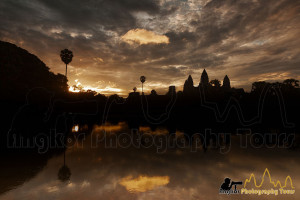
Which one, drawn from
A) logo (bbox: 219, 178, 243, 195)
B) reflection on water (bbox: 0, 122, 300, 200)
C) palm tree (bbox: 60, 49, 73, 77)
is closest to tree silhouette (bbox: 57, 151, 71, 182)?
reflection on water (bbox: 0, 122, 300, 200)

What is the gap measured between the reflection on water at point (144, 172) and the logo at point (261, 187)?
0.36m

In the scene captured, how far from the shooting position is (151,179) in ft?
39.9

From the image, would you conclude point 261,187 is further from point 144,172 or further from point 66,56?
point 66,56

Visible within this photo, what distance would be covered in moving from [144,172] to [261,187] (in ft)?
23.8

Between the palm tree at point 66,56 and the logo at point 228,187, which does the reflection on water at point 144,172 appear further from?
the palm tree at point 66,56

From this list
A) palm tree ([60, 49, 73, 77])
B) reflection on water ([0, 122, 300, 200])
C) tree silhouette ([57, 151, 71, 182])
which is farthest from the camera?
palm tree ([60, 49, 73, 77])

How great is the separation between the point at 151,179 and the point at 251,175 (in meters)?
6.73

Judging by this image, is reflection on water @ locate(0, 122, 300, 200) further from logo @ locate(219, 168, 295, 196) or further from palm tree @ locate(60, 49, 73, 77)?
palm tree @ locate(60, 49, 73, 77)

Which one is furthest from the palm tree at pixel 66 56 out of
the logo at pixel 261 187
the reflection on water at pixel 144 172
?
the logo at pixel 261 187

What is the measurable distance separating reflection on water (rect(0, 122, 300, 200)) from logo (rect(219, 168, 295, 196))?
36cm

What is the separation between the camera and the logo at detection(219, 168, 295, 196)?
33.3 feet

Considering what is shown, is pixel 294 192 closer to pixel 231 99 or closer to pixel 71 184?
pixel 71 184

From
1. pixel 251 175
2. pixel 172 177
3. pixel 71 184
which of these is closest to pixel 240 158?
pixel 251 175

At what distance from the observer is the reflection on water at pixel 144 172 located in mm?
10117
